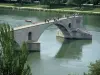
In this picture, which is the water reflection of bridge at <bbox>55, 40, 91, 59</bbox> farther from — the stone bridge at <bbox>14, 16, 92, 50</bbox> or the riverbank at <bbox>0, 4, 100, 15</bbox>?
the riverbank at <bbox>0, 4, 100, 15</bbox>

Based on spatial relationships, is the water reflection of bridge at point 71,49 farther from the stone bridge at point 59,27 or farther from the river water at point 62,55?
the stone bridge at point 59,27

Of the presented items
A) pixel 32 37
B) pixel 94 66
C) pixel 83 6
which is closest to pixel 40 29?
pixel 32 37

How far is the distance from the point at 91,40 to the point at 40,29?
35.4 feet

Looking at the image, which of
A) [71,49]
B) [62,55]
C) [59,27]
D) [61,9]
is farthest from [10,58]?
[61,9]

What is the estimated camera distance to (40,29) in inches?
2253

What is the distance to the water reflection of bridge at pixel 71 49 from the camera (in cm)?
5241

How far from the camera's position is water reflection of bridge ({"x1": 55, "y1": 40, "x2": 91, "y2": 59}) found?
172 feet

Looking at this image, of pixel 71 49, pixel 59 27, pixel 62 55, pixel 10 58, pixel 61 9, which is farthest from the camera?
pixel 61 9

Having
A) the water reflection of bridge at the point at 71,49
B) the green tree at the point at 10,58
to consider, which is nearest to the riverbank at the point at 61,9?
the water reflection of bridge at the point at 71,49

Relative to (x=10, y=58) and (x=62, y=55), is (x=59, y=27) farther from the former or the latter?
(x=10, y=58)

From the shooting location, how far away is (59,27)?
6462 cm

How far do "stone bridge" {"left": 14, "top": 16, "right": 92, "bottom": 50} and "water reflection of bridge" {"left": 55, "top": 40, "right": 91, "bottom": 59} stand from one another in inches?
86.8

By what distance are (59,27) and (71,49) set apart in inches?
331

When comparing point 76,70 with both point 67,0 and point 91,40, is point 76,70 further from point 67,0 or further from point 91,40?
point 67,0
